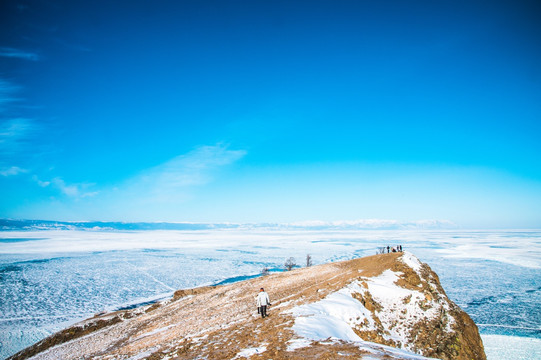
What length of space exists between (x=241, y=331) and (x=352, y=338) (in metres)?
5.02

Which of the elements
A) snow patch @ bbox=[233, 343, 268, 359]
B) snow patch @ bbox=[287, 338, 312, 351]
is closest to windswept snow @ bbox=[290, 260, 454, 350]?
snow patch @ bbox=[287, 338, 312, 351]

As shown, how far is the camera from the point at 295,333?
443 inches

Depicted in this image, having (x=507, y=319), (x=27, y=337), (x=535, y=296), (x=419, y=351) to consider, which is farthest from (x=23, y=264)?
(x=535, y=296)

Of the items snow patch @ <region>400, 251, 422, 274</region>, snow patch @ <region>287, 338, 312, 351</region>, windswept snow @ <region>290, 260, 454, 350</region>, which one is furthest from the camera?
snow patch @ <region>400, 251, 422, 274</region>

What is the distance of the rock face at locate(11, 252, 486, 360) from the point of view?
34.9 ft

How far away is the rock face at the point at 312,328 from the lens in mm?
10641

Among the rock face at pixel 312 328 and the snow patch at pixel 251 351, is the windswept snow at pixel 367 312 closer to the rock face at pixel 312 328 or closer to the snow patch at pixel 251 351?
the rock face at pixel 312 328

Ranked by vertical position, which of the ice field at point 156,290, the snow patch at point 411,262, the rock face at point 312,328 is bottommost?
the ice field at point 156,290

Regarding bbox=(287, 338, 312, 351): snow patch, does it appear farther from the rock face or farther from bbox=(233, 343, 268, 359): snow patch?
bbox=(233, 343, 268, 359): snow patch

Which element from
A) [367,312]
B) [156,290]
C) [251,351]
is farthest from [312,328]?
[156,290]

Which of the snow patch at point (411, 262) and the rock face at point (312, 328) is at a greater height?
the snow patch at point (411, 262)

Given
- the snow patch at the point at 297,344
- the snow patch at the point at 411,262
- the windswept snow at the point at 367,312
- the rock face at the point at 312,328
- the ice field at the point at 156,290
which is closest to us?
the snow patch at the point at 297,344

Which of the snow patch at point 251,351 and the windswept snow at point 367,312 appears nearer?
the snow patch at point 251,351

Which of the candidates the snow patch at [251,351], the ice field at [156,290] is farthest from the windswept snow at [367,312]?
the ice field at [156,290]
